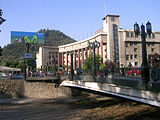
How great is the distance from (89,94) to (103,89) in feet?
59.5

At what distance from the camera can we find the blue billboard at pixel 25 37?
48.0 metres

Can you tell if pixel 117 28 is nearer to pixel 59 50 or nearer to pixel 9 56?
pixel 59 50

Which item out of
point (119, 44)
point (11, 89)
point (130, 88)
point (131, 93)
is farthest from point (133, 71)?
point (119, 44)

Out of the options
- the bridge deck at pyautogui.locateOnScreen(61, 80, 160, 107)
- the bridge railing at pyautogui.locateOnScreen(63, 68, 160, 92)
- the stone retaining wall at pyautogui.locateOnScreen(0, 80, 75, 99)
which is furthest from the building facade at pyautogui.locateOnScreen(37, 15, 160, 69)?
the bridge railing at pyautogui.locateOnScreen(63, 68, 160, 92)

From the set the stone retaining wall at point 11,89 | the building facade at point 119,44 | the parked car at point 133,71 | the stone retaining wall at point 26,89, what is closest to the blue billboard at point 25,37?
the building facade at point 119,44

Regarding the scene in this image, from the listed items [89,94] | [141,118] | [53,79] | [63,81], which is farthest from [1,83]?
[141,118]

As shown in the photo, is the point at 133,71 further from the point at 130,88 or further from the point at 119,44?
the point at 119,44

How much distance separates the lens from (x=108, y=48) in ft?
192

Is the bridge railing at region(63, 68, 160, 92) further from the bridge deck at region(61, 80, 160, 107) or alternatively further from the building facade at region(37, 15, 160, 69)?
the building facade at region(37, 15, 160, 69)

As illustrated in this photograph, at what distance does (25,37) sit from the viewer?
49.2 meters

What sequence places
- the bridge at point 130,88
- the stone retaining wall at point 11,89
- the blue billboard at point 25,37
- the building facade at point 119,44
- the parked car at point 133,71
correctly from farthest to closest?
the building facade at point 119,44 → the blue billboard at point 25,37 → the stone retaining wall at point 11,89 → the parked car at point 133,71 → the bridge at point 130,88

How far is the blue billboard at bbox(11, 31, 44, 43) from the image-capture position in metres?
48.0

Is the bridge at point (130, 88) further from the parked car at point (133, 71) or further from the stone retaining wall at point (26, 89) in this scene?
the stone retaining wall at point (26, 89)

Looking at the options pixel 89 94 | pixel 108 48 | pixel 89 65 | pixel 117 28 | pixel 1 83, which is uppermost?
pixel 117 28
